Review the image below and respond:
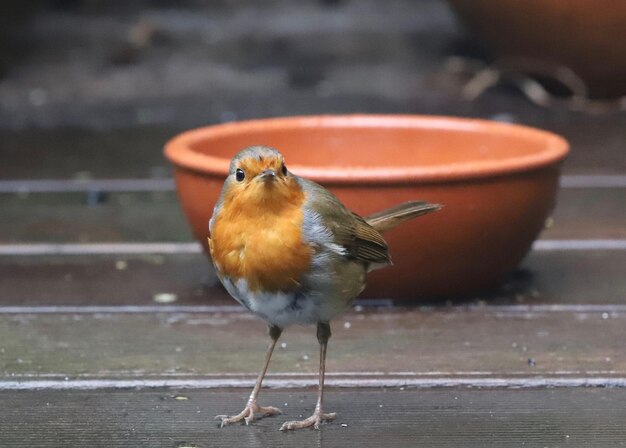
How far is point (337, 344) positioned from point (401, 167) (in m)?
0.43

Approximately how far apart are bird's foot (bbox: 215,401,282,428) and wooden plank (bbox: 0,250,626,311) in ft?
1.58

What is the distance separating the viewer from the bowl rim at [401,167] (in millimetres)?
1839

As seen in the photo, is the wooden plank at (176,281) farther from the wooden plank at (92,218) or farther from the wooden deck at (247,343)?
the wooden plank at (92,218)

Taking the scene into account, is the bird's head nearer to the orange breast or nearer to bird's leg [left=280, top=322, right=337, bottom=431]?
the orange breast

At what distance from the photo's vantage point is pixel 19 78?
144 inches

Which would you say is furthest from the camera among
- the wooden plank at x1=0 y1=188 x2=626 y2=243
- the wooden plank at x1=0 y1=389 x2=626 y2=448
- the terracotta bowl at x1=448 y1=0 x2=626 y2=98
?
the terracotta bowl at x1=448 y1=0 x2=626 y2=98

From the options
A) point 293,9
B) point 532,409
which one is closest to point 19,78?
point 293,9

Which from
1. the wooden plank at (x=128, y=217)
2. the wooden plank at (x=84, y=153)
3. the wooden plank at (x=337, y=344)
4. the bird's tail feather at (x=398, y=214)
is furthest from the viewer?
the wooden plank at (x=84, y=153)

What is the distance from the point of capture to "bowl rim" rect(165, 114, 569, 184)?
1.84 m

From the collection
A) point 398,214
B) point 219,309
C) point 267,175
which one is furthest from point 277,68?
point 267,175

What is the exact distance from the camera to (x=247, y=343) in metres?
1.74

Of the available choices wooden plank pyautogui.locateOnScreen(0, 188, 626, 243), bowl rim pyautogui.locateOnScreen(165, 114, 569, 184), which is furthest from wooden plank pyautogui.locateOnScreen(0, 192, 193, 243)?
bowl rim pyautogui.locateOnScreen(165, 114, 569, 184)

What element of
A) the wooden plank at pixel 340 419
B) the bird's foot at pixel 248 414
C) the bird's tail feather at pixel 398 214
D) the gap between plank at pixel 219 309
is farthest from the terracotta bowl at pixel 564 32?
the bird's foot at pixel 248 414

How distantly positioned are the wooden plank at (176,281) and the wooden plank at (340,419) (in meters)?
Answer: 0.42
